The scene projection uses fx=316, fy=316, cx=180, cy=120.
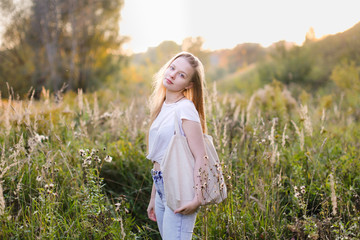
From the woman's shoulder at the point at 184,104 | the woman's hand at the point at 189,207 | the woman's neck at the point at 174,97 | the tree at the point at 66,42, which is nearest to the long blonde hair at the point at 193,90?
the woman's neck at the point at 174,97

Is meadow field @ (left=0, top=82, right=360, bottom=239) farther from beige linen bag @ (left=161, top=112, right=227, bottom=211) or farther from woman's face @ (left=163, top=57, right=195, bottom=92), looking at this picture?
woman's face @ (left=163, top=57, right=195, bottom=92)

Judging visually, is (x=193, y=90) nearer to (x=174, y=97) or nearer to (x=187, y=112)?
(x=174, y=97)

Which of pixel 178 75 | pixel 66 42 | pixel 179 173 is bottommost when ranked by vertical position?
pixel 179 173

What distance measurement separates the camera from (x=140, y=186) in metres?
3.44

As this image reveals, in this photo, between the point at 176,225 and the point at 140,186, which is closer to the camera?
the point at 176,225

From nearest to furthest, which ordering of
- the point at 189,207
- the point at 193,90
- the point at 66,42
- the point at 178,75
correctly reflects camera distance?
the point at 189,207
the point at 178,75
the point at 193,90
the point at 66,42

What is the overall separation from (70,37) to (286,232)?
49.8 feet

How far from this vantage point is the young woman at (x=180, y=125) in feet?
6.00

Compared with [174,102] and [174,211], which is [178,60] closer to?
[174,102]

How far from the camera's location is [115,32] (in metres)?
17.0

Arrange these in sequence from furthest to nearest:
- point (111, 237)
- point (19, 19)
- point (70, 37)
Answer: point (70, 37), point (19, 19), point (111, 237)

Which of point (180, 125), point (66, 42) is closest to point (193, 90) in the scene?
point (180, 125)

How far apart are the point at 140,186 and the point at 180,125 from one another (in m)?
1.77

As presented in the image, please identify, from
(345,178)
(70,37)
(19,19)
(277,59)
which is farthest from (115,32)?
(345,178)
